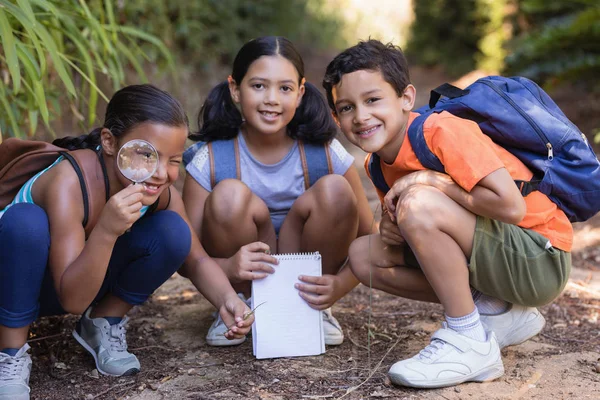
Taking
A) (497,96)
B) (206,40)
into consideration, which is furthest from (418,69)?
(497,96)

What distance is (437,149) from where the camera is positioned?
6.41 feet

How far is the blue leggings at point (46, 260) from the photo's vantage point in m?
1.91

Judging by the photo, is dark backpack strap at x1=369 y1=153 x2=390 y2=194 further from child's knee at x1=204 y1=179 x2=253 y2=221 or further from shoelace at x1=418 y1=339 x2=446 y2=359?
shoelace at x1=418 y1=339 x2=446 y2=359

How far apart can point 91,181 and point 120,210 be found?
23cm

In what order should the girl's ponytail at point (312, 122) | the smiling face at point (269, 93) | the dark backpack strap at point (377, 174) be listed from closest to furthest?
the dark backpack strap at point (377, 174)
the smiling face at point (269, 93)
the girl's ponytail at point (312, 122)

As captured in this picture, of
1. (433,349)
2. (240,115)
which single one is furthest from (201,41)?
(433,349)

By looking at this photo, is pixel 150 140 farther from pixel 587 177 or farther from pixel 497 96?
pixel 587 177

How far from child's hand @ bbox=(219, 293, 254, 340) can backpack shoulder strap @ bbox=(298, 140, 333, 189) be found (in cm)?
60

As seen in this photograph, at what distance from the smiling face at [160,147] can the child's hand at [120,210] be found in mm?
94

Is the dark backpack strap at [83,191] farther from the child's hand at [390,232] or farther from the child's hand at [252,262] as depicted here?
the child's hand at [390,232]

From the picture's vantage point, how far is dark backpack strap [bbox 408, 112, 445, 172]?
6.56 feet

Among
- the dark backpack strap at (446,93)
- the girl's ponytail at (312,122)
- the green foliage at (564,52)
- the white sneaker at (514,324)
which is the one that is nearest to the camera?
the dark backpack strap at (446,93)

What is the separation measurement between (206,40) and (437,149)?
22.3 feet

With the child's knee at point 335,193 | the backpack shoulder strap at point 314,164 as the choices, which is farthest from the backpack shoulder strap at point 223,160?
the child's knee at point 335,193
